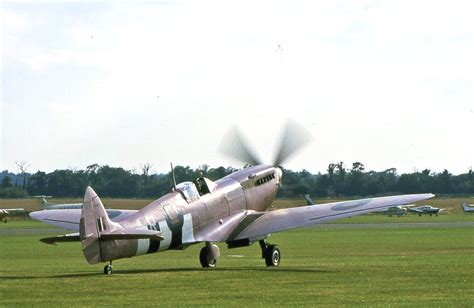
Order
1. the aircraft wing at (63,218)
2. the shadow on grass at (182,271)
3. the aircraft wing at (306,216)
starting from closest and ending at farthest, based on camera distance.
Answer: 1. the shadow on grass at (182,271)
2. the aircraft wing at (306,216)
3. the aircraft wing at (63,218)

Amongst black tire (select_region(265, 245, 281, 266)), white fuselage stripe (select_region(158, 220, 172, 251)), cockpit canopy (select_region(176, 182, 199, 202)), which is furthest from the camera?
black tire (select_region(265, 245, 281, 266))

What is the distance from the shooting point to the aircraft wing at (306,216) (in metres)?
26.8

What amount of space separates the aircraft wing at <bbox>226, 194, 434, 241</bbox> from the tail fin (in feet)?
18.2

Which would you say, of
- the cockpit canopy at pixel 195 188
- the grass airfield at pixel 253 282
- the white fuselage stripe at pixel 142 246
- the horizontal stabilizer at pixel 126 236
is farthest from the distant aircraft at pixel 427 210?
the horizontal stabilizer at pixel 126 236

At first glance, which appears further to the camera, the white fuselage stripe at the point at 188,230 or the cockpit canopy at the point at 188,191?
the cockpit canopy at the point at 188,191

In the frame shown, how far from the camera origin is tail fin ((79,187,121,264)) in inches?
869

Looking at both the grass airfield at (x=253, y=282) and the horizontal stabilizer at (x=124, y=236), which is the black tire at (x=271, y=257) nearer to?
the grass airfield at (x=253, y=282)

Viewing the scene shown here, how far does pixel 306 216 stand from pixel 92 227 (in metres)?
6.84

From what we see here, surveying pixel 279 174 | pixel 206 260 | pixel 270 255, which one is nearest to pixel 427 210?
pixel 279 174

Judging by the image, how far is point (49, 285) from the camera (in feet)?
69.2

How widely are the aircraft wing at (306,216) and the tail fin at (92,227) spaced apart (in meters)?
5.55

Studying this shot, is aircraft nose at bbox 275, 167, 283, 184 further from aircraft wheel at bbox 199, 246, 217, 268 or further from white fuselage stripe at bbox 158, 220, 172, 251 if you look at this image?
white fuselage stripe at bbox 158, 220, 172, 251

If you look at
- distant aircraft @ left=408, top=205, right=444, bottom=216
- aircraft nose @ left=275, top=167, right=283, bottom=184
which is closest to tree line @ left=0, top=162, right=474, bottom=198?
distant aircraft @ left=408, top=205, right=444, bottom=216

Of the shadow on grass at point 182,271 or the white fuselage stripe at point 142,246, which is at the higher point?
the white fuselage stripe at point 142,246
